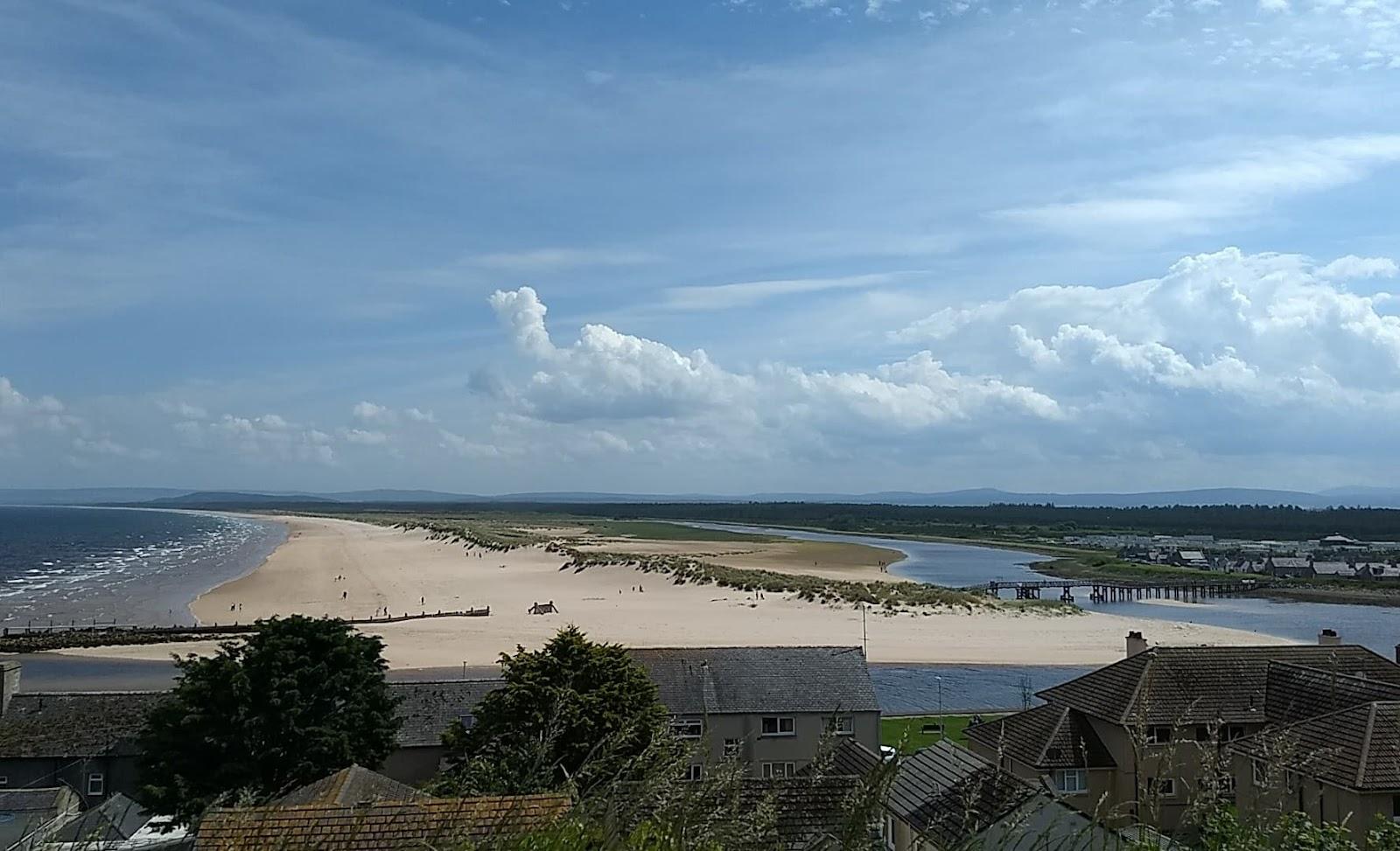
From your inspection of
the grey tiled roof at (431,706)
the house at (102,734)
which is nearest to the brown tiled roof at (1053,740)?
the grey tiled roof at (431,706)

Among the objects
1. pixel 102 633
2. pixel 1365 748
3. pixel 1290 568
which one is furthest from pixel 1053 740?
pixel 1290 568

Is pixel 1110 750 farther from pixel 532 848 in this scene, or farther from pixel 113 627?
pixel 113 627

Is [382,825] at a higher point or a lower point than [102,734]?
higher

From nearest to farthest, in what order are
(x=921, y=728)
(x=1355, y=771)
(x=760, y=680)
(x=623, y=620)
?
1. (x=1355, y=771)
2. (x=760, y=680)
3. (x=921, y=728)
4. (x=623, y=620)

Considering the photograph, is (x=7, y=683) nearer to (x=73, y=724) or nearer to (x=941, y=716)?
(x=73, y=724)

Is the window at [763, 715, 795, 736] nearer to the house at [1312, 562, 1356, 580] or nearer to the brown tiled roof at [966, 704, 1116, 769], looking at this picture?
the brown tiled roof at [966, 704, 1116, 769]

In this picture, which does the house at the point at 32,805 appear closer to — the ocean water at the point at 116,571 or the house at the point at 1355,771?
the house at the point at 1355,771

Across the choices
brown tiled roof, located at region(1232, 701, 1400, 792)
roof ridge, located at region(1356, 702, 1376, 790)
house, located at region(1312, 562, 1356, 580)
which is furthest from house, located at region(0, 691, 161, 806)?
house, located at region(1312, 562, 1356, 580)
